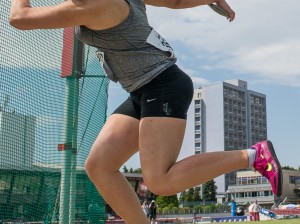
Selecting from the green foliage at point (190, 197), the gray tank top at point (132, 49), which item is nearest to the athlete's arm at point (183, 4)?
the gray tank top at point (132, 49)

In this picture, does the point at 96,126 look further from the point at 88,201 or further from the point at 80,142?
the point at 88,201

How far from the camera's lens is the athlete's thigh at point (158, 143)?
3.00 m

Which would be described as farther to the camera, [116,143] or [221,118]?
[221,118]

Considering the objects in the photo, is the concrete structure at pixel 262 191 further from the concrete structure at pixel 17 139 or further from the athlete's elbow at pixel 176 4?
the athlete's elbow at pixel 176 4

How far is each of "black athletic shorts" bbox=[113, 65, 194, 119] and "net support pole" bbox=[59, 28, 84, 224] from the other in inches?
156

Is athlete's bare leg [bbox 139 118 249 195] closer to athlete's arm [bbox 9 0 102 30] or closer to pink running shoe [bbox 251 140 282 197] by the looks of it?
pink running shoe [bbox 251 140 282 197]

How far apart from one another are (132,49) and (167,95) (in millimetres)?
358

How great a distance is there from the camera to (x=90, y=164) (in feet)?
10.7

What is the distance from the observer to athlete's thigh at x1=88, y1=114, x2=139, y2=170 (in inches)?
127

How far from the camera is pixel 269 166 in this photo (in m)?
3.05

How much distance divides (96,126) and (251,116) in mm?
154101

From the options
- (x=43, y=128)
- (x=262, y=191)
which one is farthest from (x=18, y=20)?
(x=262, y=191)

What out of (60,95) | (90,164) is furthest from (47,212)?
(90,164)

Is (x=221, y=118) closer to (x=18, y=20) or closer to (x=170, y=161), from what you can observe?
(x=170, y=161)
